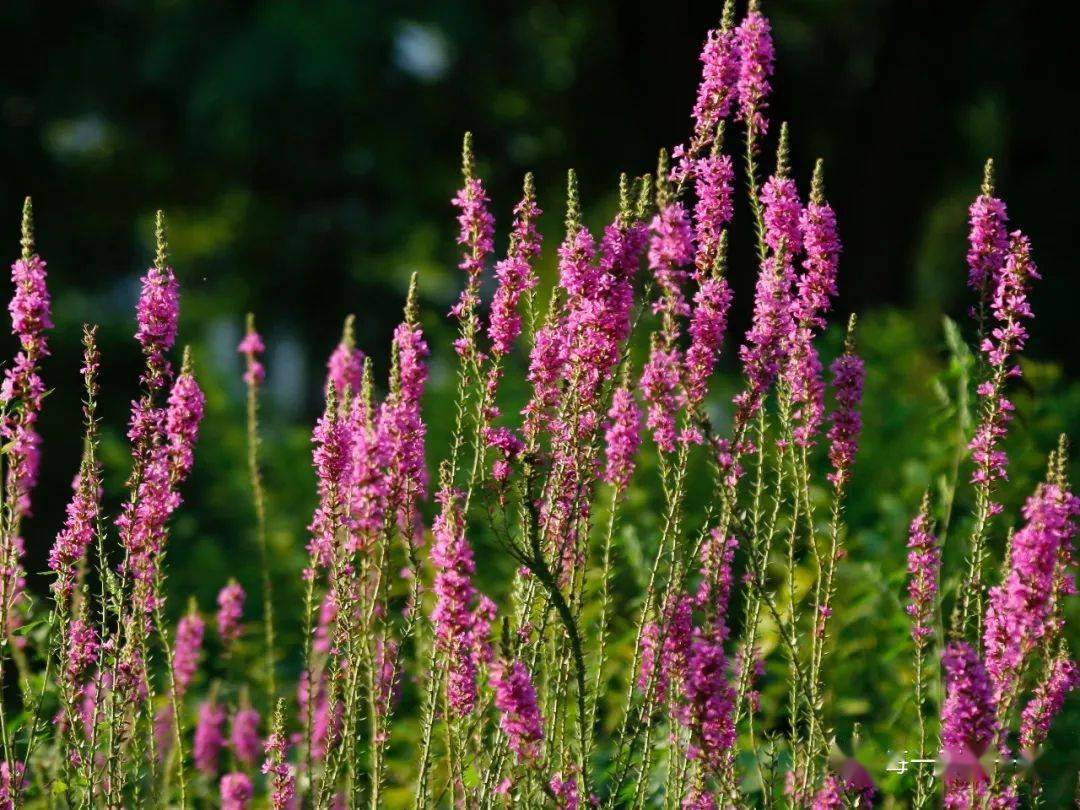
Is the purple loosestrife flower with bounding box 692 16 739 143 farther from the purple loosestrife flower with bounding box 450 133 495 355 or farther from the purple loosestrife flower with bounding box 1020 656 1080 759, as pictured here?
the purple loosestrife flower with bounding box 1020 656 1080 759

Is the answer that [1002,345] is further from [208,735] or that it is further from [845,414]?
[208,735]

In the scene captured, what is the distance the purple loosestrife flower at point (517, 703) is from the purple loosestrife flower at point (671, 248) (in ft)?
2.84

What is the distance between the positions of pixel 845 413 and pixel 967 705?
0.90 m

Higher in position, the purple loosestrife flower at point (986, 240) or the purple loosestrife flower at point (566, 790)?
the purple loosestrife flower at point (986, 240)

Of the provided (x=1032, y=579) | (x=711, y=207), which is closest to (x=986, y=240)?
(x=711, y=207)

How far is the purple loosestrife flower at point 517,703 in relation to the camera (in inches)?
105

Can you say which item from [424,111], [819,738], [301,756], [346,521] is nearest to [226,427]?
[424,111]

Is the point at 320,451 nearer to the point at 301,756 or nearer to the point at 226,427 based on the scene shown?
the point at 301,756

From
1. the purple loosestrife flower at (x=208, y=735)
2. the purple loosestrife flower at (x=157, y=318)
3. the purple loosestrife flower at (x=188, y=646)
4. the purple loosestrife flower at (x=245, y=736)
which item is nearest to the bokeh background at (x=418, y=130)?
the purple loosestrife flower at (x=208, y=735)

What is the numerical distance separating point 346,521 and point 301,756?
1.18 meters

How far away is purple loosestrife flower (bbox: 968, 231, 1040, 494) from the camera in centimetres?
325

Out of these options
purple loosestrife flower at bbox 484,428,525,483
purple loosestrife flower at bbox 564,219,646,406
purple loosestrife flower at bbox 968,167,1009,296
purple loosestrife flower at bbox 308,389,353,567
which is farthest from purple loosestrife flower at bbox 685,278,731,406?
purple loosestrife flower at bbox 308,389,353,567

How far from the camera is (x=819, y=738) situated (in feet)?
10.6

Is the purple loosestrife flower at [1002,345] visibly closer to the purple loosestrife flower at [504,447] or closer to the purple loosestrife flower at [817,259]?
the purple loosestrife flower at [817,259]
